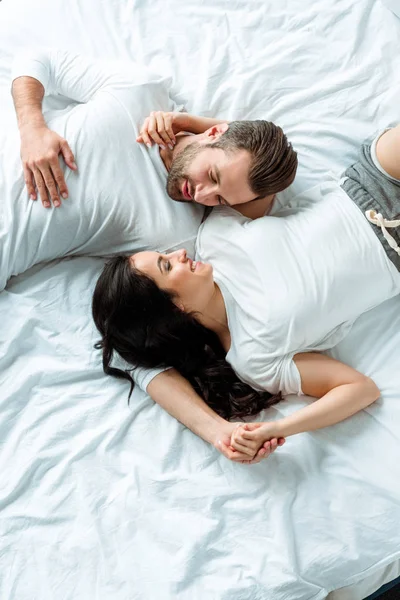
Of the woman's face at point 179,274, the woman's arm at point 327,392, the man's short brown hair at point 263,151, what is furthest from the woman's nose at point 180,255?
the woman's arm at point 327,392

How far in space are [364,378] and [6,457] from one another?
0.74 metres

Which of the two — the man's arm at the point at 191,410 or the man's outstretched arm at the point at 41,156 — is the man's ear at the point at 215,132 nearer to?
the man's outstretched arm at the point at 41,156

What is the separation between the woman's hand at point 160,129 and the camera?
1.41 meters

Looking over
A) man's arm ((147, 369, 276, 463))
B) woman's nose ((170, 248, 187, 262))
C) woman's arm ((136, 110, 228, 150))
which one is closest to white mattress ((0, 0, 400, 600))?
man's arm ((147, 369, 276, 463))

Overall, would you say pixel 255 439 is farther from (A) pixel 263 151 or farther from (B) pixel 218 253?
(A) pixel 263 151

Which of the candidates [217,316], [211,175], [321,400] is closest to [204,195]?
[211,175]

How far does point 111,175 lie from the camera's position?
1.40m

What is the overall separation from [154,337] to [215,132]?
1.57ft

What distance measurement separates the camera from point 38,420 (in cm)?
127

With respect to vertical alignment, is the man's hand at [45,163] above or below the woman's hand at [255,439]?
above

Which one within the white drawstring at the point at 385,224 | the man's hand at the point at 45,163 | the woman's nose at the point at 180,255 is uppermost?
the white drawstring at the point at 385,224

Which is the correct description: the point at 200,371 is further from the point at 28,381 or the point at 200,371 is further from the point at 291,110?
the point at 291,110

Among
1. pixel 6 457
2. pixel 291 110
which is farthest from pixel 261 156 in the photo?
pixel 6 457

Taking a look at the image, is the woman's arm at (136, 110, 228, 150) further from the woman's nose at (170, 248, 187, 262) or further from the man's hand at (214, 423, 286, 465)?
the man's hand at (214, 423, 286, 465)
